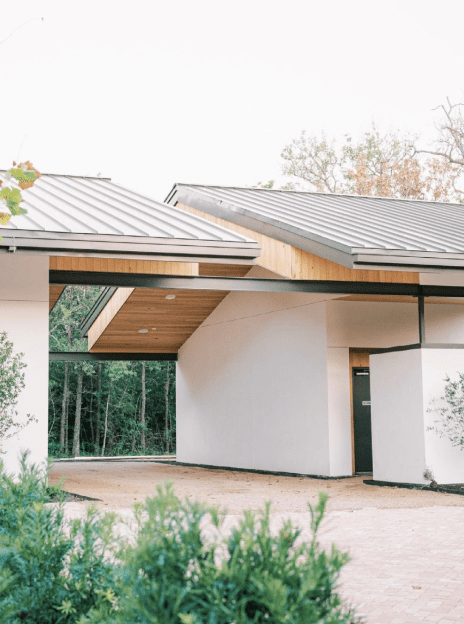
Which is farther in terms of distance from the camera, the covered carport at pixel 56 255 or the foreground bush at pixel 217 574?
the covered carport at pixel 56 255

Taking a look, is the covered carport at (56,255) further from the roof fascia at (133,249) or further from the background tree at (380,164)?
the background tree at (380,164)

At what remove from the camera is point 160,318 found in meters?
16.8

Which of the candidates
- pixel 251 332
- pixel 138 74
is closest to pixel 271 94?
pixel 138 74

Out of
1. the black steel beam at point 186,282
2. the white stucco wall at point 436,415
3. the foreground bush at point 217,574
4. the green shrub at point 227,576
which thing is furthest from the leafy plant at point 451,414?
the green shrub at point 227,576

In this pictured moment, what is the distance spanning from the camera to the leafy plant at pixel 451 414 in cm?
1076

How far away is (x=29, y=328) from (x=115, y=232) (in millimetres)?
1610

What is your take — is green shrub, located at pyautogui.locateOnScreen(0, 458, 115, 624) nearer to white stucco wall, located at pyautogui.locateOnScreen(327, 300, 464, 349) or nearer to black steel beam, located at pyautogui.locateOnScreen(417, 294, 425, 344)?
black steel beam, located at pyautogui.locateOnScreen(417, 294, 425, 344)

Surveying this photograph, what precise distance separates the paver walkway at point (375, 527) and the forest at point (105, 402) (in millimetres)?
15491

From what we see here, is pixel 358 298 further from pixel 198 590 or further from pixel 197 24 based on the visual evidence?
pixel 197 24

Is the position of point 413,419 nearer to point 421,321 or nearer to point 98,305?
point 421,321

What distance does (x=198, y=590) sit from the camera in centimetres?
203

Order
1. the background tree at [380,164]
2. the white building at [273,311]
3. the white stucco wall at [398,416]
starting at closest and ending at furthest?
the white building at [273,311], the white stucco wall at [398,416], the background tree at [380,164]

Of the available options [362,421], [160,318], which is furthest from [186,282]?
[160,318]

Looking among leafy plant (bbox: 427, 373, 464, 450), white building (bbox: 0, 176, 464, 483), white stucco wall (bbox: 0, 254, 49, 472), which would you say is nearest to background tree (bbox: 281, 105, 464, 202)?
white building (bbox: 0, 176, 464, 483)
